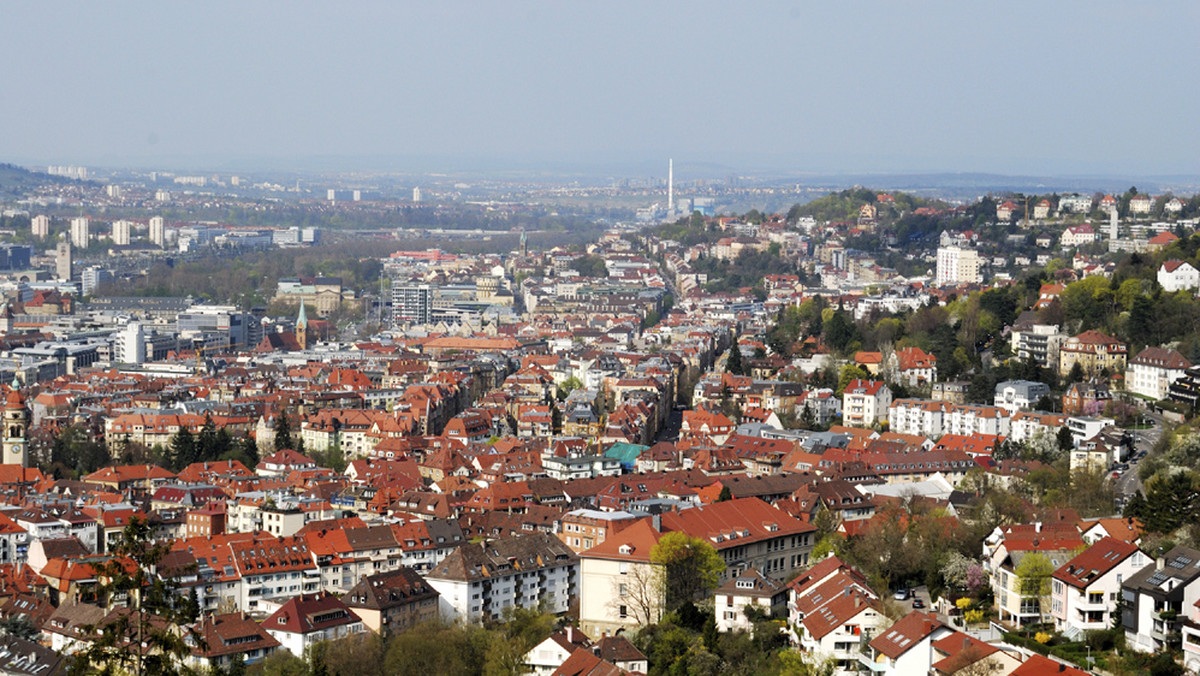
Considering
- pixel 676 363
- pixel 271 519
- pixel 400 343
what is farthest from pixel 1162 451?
pixel 400 343

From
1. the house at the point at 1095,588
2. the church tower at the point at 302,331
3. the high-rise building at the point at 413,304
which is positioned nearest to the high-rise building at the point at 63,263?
the high-rise building at the point at 413,304

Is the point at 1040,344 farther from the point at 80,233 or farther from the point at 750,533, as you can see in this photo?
the point at 80,233

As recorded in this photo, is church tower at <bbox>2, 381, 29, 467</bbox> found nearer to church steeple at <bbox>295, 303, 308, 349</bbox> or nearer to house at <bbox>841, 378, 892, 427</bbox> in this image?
house at <bbox>841, 378, 892, 427</bbox>

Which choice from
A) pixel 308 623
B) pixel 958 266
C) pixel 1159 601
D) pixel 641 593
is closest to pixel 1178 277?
pixel 641 593

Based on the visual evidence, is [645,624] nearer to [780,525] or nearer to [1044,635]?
[780,525]

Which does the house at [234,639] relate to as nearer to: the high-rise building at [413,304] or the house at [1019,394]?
the house at [1019,394]
